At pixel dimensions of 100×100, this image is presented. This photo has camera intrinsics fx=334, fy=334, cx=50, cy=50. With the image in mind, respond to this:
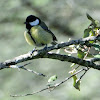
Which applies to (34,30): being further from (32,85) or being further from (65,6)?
(65,6)

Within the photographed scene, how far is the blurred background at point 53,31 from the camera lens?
7.38m

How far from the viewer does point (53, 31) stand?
8133 millimetres

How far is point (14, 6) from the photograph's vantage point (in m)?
8.48

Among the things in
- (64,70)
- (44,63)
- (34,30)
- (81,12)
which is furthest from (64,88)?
(34,30)

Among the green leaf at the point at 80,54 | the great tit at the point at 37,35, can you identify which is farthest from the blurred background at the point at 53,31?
the green leaf at the point at 80,54

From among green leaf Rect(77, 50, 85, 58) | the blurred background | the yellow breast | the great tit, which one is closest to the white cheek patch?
the great tit

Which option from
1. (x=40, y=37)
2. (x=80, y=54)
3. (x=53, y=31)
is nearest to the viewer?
(x=80, y=54)

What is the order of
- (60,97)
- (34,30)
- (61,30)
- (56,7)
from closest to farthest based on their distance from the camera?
1. (34,30)
2. (60,97)
3. (61,30)
4. (56,7)

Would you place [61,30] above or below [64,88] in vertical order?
above

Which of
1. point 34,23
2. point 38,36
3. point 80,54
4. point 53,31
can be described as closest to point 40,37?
point 38,36

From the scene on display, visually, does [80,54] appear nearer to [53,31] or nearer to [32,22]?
[32,22]

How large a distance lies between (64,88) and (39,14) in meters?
2.11

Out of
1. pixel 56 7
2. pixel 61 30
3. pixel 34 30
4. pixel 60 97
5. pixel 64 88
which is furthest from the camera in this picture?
pixel 56 7

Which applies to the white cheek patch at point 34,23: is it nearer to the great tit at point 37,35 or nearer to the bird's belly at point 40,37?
the great tit at point 37,35
